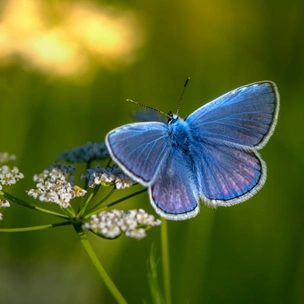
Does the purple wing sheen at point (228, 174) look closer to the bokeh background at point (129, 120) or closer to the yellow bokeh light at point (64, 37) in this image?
the bokeh background at point (129, 120)

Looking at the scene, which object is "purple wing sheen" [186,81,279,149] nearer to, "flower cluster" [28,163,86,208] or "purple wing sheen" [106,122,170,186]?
"purple wing sheen" [106,122,170,186]

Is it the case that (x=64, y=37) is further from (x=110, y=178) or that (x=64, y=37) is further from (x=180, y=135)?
(x=110, y=178)

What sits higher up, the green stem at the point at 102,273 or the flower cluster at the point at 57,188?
the flower cluster at the point at 57,188

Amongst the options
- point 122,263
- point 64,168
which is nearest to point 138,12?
point 122,263

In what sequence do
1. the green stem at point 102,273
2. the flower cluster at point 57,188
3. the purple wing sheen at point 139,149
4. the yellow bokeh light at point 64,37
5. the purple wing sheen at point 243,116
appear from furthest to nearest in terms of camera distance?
the yellow bokeh light at point 64,37
the purple wing sheen at point 243,116
the flower cluster at point 57,188
the purple wing sheen at point 139,149
the green stem at point 102,273

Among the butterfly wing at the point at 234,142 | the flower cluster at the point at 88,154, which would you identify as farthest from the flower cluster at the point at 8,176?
the butterfly wing at the point at 234,142

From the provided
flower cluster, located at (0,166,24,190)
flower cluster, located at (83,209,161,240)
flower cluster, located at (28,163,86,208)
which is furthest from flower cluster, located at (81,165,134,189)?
flower cluster, located at (0,166,24,190)

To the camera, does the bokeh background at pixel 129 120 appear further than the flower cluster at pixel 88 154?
Yes

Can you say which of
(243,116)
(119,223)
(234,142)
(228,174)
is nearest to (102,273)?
(119,223)
